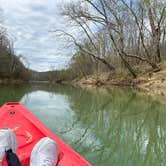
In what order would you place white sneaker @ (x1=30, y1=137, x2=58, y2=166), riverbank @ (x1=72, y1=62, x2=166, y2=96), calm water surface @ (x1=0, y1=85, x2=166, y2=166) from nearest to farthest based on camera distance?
white sneaker @ (x1=30, y1=137, x2=58, y2=166), calm water surface @ (x1=0, y1=85, x2=166, y2=166), riverbank @ (x1=72, y1=62, x2=166, y2=96)

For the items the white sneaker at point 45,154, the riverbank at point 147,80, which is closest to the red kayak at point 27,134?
the white sneaker at point 45,154

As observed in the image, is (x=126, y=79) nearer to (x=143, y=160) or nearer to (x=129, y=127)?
(x=129, y=127)

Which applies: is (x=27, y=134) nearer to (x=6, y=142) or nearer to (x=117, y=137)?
(x=6, y=142)

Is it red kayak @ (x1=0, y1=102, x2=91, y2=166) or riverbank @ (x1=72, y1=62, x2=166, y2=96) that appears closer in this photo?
red kayak @ (x1=0, y1=102, x2=91, y2=166)

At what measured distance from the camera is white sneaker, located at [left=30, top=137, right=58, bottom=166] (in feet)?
6.55

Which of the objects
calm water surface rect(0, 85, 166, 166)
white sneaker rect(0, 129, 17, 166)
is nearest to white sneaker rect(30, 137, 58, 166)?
white sneaker rect(0, 129, 17, 166)

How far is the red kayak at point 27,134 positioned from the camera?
207cm

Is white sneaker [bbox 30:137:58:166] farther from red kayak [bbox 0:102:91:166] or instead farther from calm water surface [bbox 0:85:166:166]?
calm water surface [bbox 0:85:166:166]

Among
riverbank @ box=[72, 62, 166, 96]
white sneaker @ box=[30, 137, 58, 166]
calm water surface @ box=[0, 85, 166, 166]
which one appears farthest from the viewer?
riverbank @ box=[72, 62, 166, 96]

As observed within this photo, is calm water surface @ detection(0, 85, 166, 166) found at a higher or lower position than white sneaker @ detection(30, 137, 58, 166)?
lower

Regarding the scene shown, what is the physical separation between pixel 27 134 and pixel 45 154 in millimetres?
1252

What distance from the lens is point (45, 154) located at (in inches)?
81.4

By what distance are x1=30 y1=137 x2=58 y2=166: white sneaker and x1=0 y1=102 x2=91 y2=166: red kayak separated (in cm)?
7

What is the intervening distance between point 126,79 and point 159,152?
A: 847 inches
